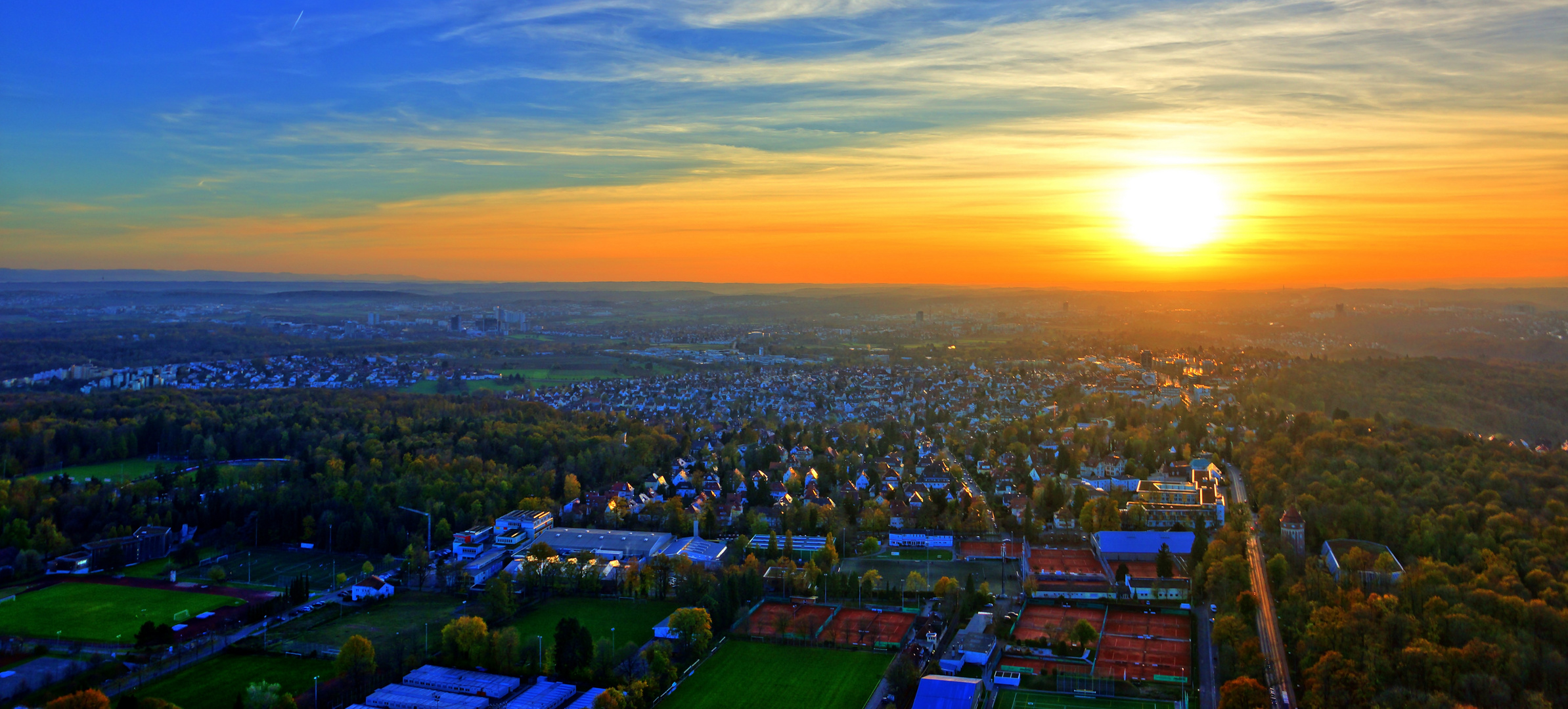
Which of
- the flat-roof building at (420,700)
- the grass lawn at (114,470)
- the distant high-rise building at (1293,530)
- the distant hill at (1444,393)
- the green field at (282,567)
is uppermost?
the distant hill at (1444,393)

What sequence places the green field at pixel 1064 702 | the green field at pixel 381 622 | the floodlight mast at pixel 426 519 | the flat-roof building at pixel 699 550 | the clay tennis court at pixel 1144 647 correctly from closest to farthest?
the green field at pixel 1064 702 < the clay tennis court at pixel 1144 647 < the green field at pixel 381 622 < the flat-roof building at pixel 699 550 < the floodlight mast at pixel 426 519

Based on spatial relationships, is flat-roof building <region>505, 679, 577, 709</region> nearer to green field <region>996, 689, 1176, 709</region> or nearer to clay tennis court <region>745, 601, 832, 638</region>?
clay tennis court <region>745, 601, 832, 638</region>

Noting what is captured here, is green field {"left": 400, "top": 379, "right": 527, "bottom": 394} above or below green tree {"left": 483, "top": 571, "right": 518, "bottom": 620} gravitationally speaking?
above

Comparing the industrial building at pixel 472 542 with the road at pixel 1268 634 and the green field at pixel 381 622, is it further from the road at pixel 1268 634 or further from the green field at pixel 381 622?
the road at pixel 1268 634

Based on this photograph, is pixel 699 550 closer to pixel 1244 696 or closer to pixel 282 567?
pixel 282 567

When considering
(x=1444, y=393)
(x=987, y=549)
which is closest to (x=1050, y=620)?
(x=987, y=549)

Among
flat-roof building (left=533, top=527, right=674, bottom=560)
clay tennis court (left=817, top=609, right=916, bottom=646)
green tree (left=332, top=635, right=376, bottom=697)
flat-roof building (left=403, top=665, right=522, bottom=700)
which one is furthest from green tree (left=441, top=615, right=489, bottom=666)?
flat-roof building (left=533, top=527, right=674, bottom=560)

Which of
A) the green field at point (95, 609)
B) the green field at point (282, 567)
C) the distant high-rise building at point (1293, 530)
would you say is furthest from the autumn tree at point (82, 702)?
the distant high-rise building at point (1293, 530)

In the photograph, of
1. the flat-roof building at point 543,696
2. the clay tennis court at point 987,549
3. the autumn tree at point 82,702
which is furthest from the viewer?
the clay tennis court at point 987,549
